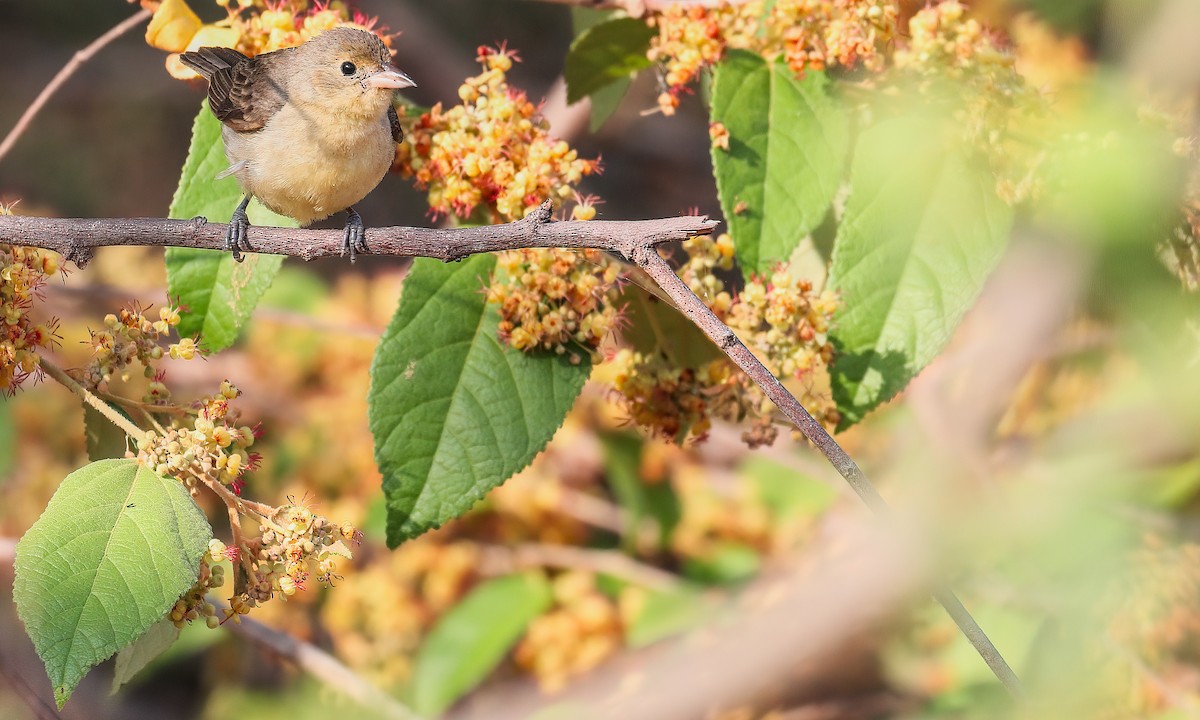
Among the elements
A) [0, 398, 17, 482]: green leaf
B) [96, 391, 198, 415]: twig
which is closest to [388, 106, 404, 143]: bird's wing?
[96, 391, 198, 415]: twig

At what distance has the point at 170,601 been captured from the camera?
60.7 inches

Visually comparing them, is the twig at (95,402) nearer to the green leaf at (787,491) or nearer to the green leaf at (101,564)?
the green leaf at (101,564)

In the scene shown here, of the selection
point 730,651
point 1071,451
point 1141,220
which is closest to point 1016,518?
point 1071,451

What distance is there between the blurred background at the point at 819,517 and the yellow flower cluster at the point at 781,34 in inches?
12.5

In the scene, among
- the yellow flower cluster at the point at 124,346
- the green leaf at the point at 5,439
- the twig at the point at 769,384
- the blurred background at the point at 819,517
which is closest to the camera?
the twig at the point at 769,384

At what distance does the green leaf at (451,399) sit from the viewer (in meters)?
1.93

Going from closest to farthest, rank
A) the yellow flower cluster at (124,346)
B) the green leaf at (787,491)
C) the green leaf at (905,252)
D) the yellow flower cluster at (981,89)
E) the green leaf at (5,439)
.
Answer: the yellow flower cluster at (124,346) < the green leaf at (905,252) < the yellow flower cluster at (981,89) < the green leaf at (5,439) < the green leaf at (787,491)

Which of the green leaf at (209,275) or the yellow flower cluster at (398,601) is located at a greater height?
the green leaf at (209,275)

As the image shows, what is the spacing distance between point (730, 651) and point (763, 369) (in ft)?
6.20

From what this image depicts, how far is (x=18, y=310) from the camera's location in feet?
5.78

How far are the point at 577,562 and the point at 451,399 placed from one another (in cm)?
175

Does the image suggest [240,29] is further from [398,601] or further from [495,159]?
[398,601]

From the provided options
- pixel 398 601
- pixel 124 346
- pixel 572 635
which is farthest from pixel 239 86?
pixel 572 635

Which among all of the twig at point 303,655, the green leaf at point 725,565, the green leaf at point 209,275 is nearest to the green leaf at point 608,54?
the green leaf at point 209,275
